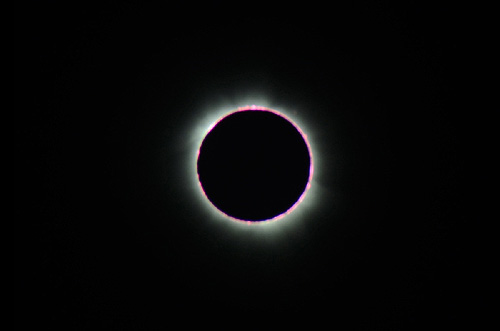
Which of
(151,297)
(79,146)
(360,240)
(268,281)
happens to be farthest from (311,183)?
(79,146)

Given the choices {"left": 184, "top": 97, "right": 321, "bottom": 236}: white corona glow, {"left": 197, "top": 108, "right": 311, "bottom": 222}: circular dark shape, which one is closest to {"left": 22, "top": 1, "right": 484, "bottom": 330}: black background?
{"left": 184, "top": 97, "right": 321, "bottom": 236}: white corona glow

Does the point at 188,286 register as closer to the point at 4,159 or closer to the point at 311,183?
the point at 311,183

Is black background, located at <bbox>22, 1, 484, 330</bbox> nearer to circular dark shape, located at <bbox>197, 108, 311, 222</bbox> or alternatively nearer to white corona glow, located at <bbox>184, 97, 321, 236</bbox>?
white corona glow, located at <bbox>184, 97, 321, 236</bbox>

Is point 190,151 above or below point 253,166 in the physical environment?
above

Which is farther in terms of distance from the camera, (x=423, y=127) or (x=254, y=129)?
(x=423, y=127)

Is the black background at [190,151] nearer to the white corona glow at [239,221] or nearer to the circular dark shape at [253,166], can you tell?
the white corona glow at [239,221]

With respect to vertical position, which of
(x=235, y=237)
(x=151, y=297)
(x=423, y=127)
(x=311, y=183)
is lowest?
(x=151, y=297)
